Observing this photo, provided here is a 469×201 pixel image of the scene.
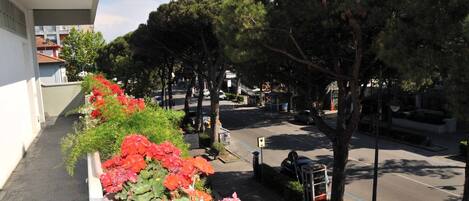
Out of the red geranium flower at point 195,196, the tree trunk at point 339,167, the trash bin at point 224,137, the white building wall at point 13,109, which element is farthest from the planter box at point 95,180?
the trash bin at point 224,137

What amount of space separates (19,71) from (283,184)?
1042 centimetres

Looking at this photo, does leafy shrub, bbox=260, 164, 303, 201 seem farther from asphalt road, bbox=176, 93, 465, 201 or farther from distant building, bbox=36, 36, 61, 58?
distant building, bbox=36, 36, 61, 58

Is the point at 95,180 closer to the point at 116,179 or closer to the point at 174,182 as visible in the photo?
the point at 116,179

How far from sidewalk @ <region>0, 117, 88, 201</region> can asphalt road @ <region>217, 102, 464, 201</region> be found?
38.1 ft

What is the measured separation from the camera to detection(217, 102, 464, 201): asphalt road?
1777cm

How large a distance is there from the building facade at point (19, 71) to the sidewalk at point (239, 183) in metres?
7.96

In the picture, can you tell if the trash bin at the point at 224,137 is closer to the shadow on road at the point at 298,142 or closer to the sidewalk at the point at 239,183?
the shadow on road at the point at 298,142

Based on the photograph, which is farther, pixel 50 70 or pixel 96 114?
pixel 50 70

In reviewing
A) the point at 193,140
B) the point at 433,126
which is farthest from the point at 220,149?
the point at 433,126

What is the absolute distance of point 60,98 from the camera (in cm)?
1941

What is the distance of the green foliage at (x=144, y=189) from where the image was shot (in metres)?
3.93

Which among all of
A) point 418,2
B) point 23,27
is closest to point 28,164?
point 23,27

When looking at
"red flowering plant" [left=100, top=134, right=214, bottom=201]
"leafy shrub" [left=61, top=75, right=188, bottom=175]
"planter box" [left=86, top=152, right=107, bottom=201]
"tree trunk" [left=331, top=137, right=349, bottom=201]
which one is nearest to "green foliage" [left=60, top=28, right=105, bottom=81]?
"tree trunk" [left=331, top=137, right=349, bottom=201]

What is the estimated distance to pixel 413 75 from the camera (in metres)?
9.13
